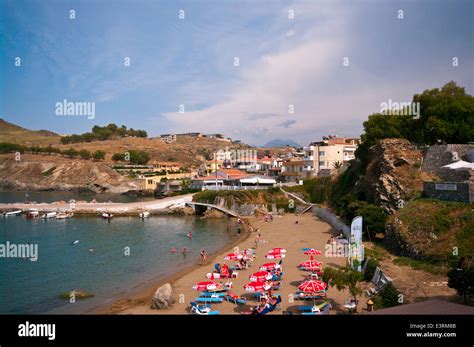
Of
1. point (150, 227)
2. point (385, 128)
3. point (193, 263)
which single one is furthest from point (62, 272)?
point (385, 128)

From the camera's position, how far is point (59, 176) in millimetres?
102000

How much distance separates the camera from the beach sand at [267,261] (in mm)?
18406

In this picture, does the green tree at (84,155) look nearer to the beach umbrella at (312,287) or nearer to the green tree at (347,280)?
the beach umbrella at (312,287)

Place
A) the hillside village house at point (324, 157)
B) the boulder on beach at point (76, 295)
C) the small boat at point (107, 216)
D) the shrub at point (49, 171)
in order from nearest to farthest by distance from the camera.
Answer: the boulder on beach at point (76, 295), the small boat at point (107, 216), the hillside village house at point (324, 157), the shrub at point (49, 171)

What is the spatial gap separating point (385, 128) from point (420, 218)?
69.1ft

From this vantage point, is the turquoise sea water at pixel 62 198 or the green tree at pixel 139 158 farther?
the green tree at pixel 139 158

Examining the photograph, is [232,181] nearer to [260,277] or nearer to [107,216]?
[107,216]

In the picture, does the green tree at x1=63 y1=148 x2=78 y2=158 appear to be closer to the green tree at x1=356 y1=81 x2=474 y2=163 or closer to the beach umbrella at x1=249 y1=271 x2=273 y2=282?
the green tree at x1=356 y1=81 x2=474 y2=163

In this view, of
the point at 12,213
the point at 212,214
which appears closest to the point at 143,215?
the point at 212,214

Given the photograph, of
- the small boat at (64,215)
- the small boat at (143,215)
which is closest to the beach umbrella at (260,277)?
the small boat at (143,215)

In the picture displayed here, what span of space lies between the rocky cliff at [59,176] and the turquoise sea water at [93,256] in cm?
4409

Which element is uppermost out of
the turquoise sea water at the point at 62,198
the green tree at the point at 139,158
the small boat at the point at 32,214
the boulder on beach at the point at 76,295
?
the green tree at the point at 139,158
